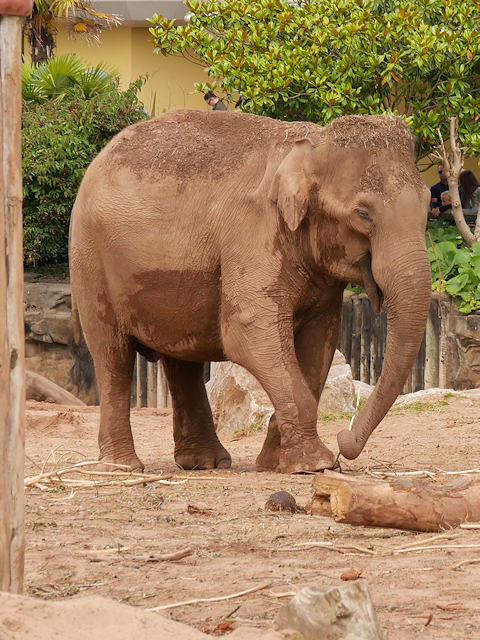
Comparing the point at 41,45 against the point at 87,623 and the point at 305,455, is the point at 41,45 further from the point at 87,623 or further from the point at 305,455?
the point at 87,623

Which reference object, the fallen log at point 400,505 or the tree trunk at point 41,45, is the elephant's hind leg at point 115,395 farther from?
the tree trunk at point 41,45

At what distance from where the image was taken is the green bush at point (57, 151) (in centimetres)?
1492

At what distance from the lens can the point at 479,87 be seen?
13.4 m

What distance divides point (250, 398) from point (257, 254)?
3.99m

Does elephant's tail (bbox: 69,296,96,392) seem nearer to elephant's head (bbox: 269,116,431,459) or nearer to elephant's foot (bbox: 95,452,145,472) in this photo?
elephant's foot (bbox: 95,452,145,472)

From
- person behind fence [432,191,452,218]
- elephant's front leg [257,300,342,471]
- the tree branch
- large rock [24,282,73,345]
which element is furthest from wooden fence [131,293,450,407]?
elephant's front leg [257,300,342,471]

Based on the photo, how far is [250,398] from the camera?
1021cm

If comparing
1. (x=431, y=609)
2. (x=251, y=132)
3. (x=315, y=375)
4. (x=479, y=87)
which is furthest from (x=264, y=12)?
(x=431, y=609)

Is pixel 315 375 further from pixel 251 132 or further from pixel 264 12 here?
pixel 264 12

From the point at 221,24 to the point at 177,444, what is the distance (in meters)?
7.06

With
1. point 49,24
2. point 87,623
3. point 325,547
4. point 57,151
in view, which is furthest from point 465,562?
point 49,24

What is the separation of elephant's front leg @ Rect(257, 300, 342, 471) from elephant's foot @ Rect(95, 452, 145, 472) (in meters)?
0.88

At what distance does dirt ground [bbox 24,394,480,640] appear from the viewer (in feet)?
11.2

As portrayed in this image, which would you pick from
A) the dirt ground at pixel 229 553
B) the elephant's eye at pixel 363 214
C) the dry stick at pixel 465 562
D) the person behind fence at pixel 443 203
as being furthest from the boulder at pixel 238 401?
the dry stick at pixel 465 562
